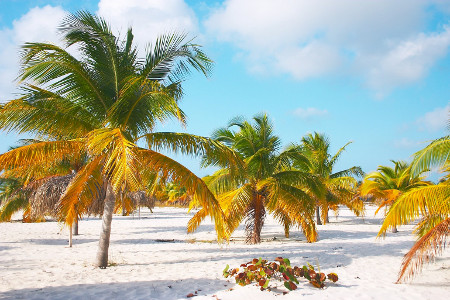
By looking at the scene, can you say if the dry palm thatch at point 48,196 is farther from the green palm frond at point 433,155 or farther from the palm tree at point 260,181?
the green palm frond at point 433,155

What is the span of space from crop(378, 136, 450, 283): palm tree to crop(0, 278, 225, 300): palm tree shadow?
346cm

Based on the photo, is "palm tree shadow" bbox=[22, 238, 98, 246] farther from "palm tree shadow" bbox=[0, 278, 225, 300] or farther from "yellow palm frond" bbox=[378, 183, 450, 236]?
"yellow palm frond" bbox=[378, 183, 450, 236]

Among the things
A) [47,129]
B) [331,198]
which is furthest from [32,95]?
[331,198]

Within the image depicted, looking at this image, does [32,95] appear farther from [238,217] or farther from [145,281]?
[238,217]

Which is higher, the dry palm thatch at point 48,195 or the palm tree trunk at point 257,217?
the dry palm thatch at point 48,195

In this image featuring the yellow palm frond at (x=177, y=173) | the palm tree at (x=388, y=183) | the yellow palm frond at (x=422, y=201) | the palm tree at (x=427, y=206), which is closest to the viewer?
the palm tree at (x=427, y=206)

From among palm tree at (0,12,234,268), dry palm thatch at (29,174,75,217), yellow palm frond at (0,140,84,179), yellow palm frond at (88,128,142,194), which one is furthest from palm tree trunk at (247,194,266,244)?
dry palm thatch at (29,174,75,217)

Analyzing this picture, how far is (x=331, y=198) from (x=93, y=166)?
44.3ft

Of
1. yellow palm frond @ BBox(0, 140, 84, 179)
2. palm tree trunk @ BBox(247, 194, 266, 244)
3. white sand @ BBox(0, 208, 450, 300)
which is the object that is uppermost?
yellow palm frond @ BBox(0, 140, 84, 179)

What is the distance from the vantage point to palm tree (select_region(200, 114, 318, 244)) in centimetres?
1094

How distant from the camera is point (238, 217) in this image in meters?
10.9

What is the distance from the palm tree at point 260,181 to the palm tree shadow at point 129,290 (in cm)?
445

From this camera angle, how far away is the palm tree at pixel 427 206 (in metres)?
5.25

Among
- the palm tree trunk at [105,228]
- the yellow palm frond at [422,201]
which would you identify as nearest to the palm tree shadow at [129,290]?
the palm tree trunk at [105,228]
